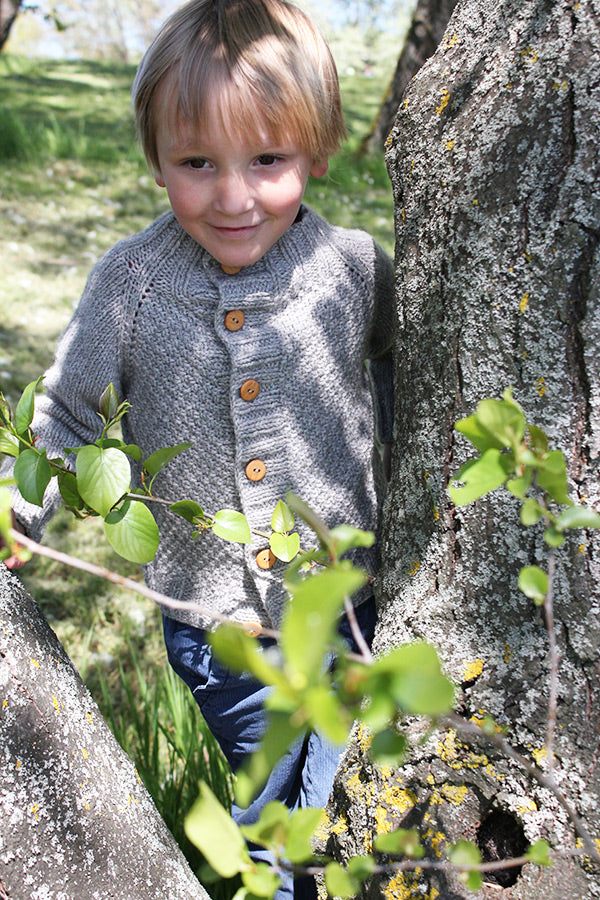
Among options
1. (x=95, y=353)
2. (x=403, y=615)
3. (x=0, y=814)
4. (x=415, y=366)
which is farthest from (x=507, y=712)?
(x=95, y=353)

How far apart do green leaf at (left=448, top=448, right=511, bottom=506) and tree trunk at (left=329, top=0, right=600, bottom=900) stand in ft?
1.06

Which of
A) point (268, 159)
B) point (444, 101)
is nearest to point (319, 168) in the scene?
point (268, 159)

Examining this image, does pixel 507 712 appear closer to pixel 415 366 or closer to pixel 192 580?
pixel 415 366

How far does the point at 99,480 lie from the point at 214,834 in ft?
1.38

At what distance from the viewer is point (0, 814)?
826mm

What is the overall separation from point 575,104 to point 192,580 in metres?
1.16

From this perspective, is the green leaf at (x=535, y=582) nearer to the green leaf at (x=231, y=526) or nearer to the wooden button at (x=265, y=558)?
the green leaf at (x=231, y=526)

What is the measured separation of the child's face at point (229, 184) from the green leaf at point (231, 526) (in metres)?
0.62

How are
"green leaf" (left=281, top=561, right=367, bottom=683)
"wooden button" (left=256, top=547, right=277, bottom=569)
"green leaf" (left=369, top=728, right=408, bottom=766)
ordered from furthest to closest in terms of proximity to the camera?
"wooden button" (left=256, top=547, right=277, bottom=569), "green leaf" (left=369, top=728, right=408, bottom=766), "green leaf" (left=281, top=561, right=367, bottom=683)

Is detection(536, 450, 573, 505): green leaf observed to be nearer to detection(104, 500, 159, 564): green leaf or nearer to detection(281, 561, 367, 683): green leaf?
detection(281, 561, 367, 683): green leaf

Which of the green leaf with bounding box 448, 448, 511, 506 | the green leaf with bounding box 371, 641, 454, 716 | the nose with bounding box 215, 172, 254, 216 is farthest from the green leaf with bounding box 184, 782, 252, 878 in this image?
the nose with bounding box 215, 172, 254, 216

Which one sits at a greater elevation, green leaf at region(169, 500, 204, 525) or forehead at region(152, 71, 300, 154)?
forehead at region(152, 71, 300, 154)

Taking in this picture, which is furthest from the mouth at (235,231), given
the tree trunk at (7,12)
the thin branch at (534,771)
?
the tree trunk at (7,12)

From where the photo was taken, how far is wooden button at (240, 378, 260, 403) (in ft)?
Answer: 4.79
